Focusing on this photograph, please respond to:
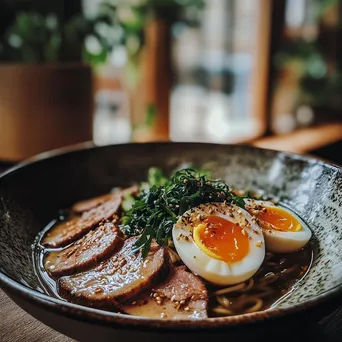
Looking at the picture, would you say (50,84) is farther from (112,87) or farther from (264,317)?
(112,87)

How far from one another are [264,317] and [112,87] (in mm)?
4359

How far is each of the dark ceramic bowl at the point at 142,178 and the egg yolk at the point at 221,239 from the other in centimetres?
20

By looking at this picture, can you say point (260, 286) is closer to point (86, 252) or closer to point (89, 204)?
point (86, 252)

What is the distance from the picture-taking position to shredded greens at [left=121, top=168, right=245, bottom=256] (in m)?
1.46

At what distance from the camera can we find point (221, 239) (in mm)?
1423

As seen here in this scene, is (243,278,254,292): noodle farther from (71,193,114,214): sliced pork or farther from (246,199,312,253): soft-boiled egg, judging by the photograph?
(71,193,114,214): sliced pork

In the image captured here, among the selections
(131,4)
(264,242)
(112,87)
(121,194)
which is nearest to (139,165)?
(121,194)

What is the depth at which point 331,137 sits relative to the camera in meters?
4.09

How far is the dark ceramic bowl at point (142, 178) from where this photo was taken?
2.76ft

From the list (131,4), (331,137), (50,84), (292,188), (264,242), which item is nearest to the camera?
(264,242)

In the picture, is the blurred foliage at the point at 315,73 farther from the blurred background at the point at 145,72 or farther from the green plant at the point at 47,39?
the green plant at the point at 47,39

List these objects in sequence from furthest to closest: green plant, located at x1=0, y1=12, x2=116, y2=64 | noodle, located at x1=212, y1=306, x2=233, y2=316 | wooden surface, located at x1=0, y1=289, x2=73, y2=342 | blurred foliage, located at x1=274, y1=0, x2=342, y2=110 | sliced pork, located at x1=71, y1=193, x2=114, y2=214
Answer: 1. blurred foliage, located at x1=274, y1=0, x2=342, y2=110
2. green plant, located at x1=0, y1=12, x2=116, y2=64
3. sliced pork, located at x1=71, y1=193, x2=114, y2=214
4. noodle, located at x1=212, y1=306, x2=233, y2=316
5. wooden surface, located at x1=0, y1=289, x2=73, y2=342

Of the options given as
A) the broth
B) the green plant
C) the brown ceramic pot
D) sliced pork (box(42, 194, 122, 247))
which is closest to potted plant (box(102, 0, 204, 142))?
the green plant

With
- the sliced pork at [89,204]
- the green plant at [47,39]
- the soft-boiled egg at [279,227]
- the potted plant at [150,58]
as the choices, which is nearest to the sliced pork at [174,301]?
the soft-boiled egg at [279,227]
